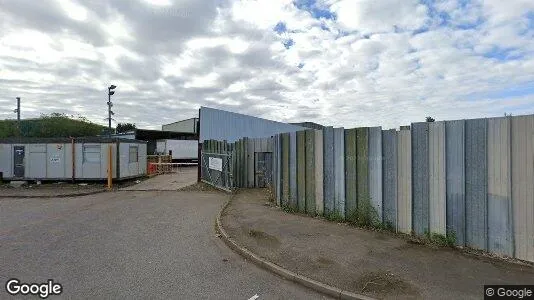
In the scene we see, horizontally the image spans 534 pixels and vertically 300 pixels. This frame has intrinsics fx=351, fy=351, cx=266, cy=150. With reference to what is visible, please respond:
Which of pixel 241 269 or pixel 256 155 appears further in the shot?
pixel 256 155

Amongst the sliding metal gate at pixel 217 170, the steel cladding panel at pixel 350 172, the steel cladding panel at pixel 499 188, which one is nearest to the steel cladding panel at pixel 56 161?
the sliding metal gate at pixel 217 170

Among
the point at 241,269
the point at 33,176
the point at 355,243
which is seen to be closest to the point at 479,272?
the point at 355,243

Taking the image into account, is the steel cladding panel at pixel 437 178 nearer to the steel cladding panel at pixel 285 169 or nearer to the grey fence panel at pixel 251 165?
the steel cladding panel at pixel 285 169

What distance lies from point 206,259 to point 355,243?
114 inches

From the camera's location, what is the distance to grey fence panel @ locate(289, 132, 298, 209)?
10.5 metres

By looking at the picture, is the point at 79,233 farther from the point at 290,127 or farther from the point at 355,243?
the point at 290,127

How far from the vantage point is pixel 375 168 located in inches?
310

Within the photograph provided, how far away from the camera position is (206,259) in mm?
6473

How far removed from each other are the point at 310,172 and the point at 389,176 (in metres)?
2.64

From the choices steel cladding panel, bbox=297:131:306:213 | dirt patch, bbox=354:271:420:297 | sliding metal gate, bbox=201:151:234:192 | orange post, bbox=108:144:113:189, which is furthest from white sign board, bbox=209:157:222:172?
dirt patch, bbox=354:271:420:297

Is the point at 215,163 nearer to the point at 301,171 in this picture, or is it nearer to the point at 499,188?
the point at 301,171

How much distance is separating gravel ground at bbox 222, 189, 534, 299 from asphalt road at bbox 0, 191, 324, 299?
60cm

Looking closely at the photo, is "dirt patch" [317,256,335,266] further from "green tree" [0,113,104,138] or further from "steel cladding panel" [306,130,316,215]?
"green tree" [0,113,104,138]

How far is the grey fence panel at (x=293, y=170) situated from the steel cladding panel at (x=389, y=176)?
10.7ft
